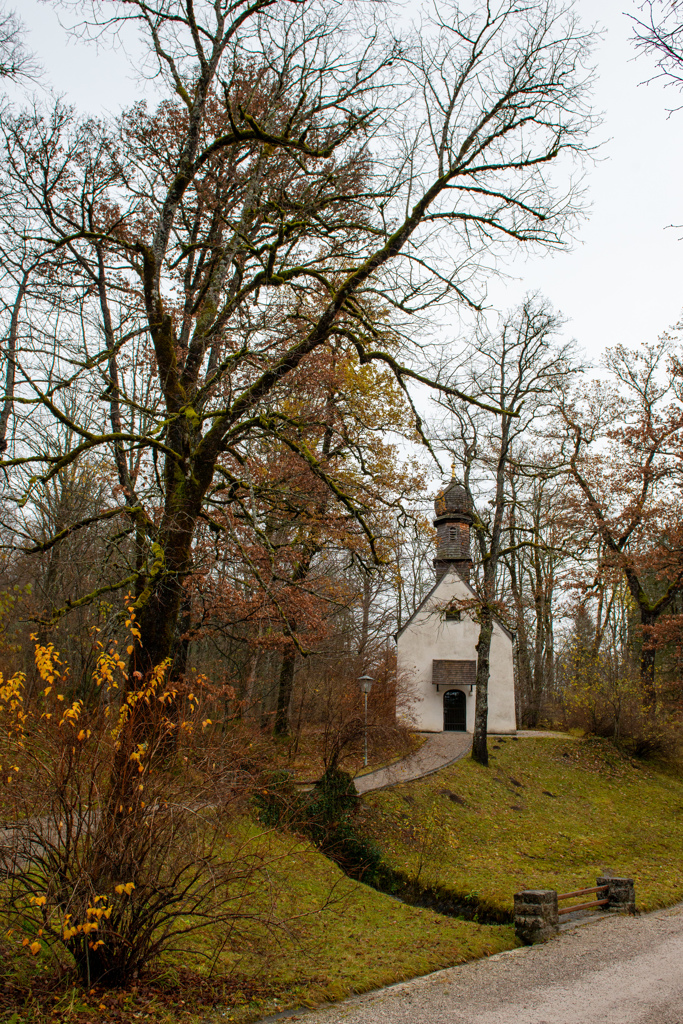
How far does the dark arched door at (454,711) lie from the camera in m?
27.5

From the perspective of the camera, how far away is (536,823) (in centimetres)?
1680

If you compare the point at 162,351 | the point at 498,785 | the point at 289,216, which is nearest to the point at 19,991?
the point at 162,351

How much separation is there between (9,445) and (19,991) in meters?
9.49

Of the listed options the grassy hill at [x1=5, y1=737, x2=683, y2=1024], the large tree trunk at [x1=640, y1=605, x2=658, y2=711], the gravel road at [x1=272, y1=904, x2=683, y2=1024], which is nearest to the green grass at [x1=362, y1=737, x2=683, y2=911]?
the grassy hill at [x1=5, y1=737, x2=683, y2=1024]

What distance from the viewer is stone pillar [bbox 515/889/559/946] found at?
876 cm

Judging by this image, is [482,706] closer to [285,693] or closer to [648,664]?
[285,693]

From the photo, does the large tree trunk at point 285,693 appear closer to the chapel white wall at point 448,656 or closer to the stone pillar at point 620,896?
the chapel white wall at point 448,656

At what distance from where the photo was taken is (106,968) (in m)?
5.25

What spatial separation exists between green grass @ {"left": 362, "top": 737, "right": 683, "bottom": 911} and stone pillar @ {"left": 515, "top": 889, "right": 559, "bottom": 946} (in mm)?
1761

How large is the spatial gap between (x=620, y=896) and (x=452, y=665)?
17.3 metres

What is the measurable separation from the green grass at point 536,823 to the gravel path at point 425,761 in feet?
1.43

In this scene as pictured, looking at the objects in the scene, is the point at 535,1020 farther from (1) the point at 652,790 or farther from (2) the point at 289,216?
(1) the point at 652,790

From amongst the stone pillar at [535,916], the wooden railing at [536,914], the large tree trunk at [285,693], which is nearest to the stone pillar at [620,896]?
the wooden railing at [536,914]

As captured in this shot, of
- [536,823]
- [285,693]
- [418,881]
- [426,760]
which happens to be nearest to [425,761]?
[426,760]
